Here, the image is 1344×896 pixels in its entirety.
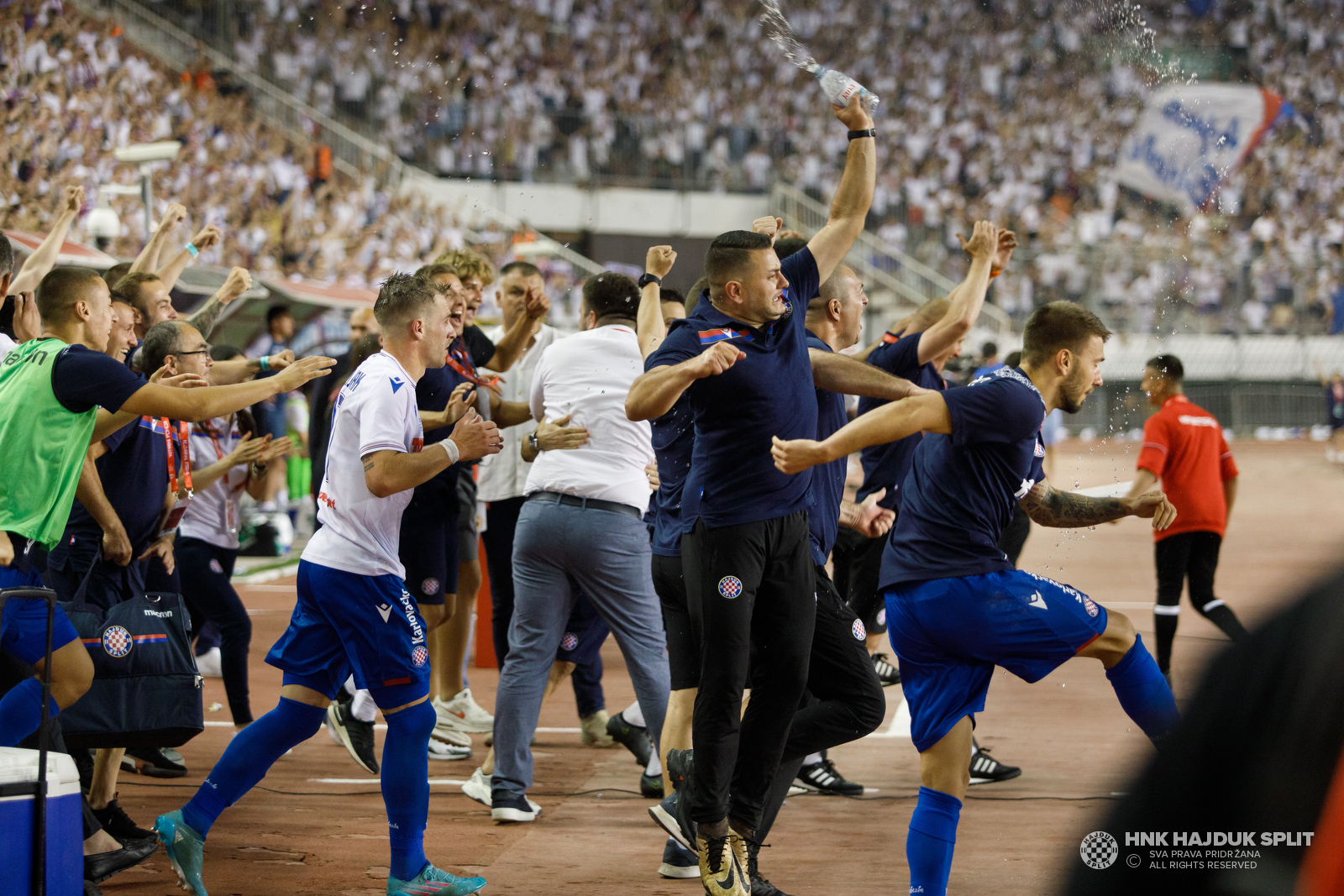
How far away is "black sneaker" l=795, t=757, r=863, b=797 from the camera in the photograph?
6109 millimetres

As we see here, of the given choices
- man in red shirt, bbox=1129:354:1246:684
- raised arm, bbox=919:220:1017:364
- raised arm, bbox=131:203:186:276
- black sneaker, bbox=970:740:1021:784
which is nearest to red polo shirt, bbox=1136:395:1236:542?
man in red shirt, bbox=1129:354:1246:684

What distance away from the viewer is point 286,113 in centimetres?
2403

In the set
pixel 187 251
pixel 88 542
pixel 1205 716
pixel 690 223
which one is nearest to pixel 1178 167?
pixel 690 223

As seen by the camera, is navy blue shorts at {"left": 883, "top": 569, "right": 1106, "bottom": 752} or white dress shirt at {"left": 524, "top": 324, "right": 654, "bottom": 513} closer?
navy blue shorts at {"left": 883, "top": 569, "right": 1106, "bottom": 752}

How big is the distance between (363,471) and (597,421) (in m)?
A: 1.43

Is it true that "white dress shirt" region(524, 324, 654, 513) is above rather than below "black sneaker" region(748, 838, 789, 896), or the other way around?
above

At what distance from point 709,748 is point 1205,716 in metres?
3.41

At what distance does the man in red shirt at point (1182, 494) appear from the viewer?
26.9 ft

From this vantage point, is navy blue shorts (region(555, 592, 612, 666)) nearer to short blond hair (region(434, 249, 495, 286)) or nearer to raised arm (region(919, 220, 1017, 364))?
short blond hair (region(434, 249, 495, 286))

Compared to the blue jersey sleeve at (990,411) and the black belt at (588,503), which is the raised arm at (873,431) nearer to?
the blue jersey sleeve at (990,411)

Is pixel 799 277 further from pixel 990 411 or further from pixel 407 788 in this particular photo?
pixel 407 788

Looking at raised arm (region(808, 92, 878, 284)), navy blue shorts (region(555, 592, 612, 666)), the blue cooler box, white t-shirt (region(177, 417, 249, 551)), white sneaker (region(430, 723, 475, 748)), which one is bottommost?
white sneaker (region(430, 723, 475, 748))

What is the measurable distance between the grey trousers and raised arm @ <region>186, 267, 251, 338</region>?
5.67 feet

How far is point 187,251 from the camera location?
6715mm
